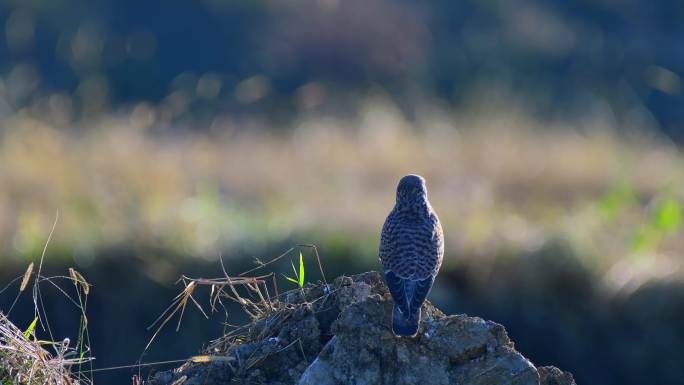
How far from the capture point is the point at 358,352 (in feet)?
11.8

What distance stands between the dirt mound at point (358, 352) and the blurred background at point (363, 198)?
348cm

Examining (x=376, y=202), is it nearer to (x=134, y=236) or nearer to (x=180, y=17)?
(x=134, y=236)

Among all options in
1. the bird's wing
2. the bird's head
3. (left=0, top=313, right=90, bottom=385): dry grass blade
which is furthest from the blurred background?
(left=0, top=313, right=90, bottom=385): dry grass blade

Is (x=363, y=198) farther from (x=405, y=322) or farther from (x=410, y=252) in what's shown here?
(x=405, y=322)

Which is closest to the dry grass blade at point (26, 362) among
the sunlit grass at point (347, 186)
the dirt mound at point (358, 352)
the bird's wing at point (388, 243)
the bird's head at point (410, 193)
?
the dirt mound at point (358, 352)

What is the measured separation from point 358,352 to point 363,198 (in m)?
5.98

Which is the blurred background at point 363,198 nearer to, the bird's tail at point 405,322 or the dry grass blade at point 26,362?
the dry grass blade at point 26,362

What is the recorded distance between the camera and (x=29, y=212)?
8.95 meters

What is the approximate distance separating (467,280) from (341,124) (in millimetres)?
5372

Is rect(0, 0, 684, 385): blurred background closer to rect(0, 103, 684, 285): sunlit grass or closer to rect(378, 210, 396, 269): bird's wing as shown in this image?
rect(0, 103, 684, 285): sunlit grass

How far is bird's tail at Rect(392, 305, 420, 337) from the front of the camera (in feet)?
11.7

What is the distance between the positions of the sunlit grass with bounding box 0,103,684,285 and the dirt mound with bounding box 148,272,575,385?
3.97m

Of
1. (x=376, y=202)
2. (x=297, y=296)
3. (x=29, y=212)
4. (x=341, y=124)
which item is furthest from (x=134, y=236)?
(x=341, y=124)

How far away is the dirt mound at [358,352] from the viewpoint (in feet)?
11.8
